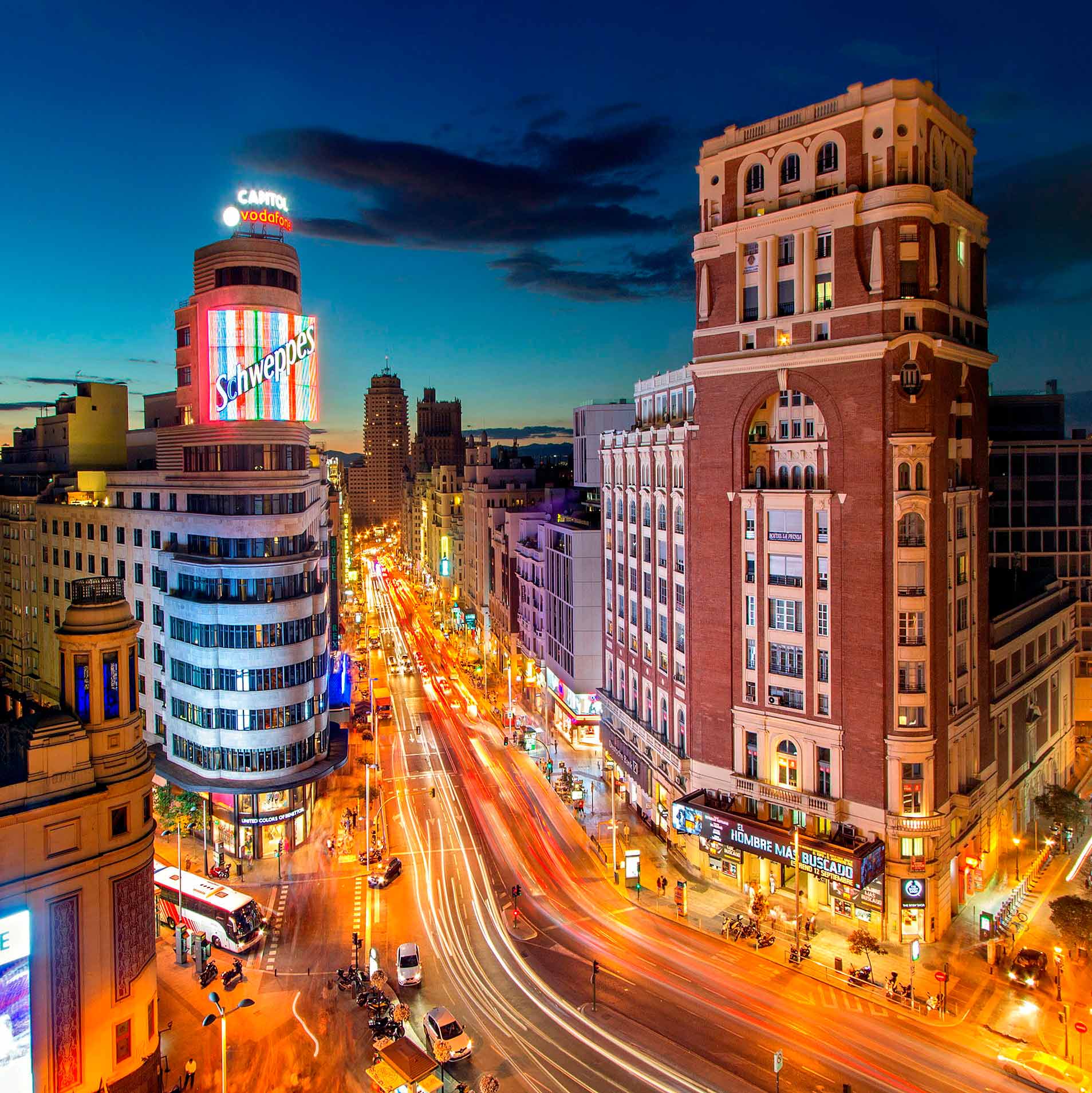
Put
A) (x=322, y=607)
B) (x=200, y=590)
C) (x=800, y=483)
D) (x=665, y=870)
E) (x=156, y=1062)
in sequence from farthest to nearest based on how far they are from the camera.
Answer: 1. (x=322, y=607)
2. (x=200, y=590)
3. (x=665, y=870)
4. (x=800, y=483)
5. (x=156, y=1062)

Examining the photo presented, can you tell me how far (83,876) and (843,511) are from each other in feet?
156

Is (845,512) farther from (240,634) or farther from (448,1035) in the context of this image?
(240,634)

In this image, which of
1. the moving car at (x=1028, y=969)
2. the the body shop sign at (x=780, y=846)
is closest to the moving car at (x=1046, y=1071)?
the moving car at (x=1028, y=969)

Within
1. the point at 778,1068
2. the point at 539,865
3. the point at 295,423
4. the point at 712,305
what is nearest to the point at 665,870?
the point at 539,865

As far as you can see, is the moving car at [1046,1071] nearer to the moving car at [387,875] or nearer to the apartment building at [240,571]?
the moving car at [387,875]

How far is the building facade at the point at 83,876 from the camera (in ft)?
120

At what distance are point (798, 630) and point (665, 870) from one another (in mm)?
21511

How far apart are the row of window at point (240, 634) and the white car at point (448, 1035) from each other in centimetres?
3467

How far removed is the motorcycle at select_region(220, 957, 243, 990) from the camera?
164 feet

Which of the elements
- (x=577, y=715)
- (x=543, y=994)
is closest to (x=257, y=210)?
(x=577, y=715)

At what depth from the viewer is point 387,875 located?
64.2 meters

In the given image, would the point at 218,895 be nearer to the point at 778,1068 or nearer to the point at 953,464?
the point at 778,1068

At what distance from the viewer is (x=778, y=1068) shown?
127ft

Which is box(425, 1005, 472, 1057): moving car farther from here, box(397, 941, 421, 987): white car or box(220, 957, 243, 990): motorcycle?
box(220, 957, 243, 990): motorcycle
